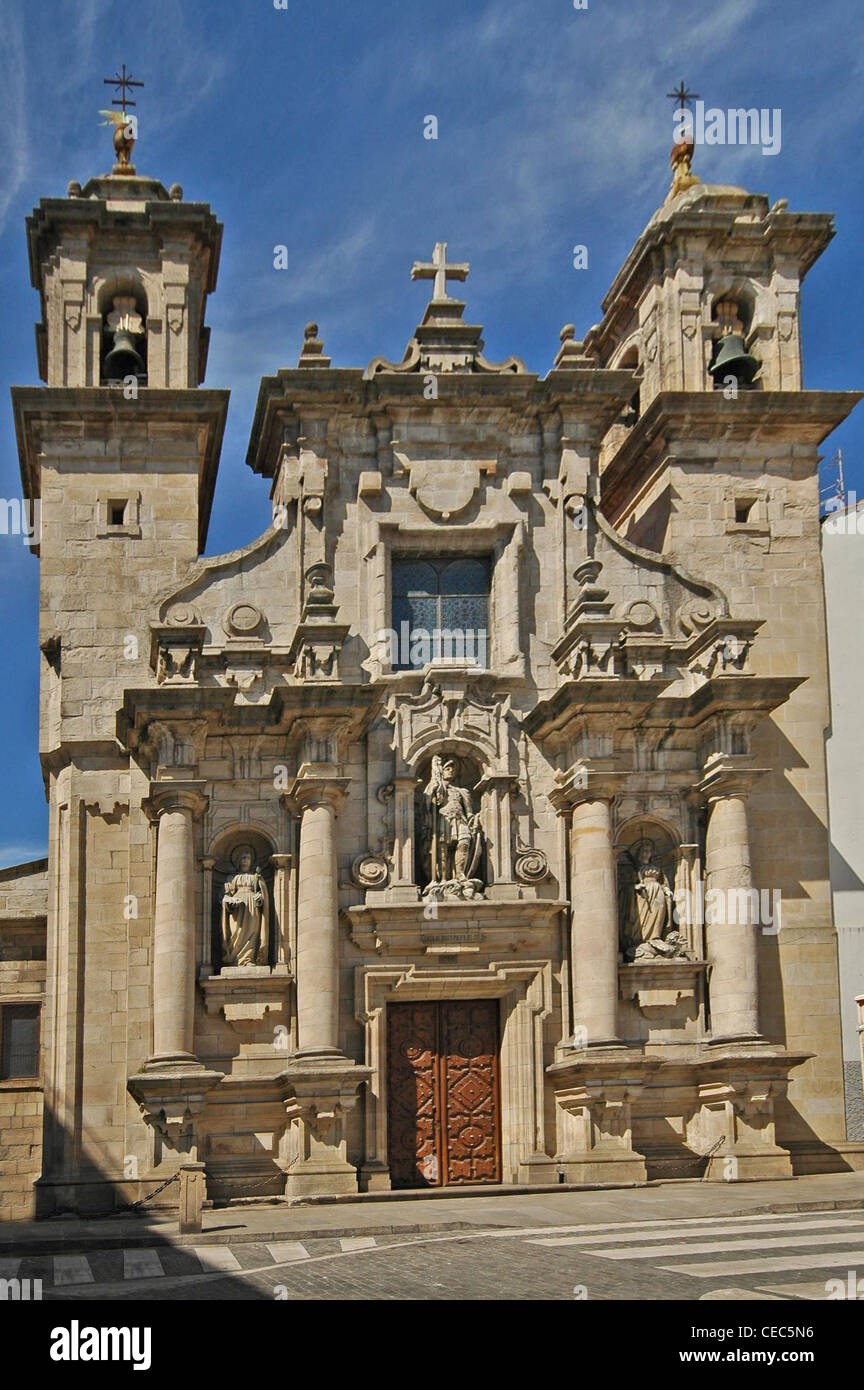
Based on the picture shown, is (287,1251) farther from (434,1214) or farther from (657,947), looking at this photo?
(657,947)

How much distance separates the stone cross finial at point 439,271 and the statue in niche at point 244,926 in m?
9.49

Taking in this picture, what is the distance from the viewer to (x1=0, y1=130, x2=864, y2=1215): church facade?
83.8ft

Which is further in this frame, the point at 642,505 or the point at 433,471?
the point at 642,505

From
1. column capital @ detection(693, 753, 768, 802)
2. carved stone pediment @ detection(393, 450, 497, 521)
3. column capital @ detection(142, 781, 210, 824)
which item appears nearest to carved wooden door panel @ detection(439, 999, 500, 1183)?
column capital @ detection(693, 753, 768, 802)

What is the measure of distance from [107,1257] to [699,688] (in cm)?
1192

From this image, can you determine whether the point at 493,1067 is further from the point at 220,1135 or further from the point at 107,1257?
the point at 107,1257

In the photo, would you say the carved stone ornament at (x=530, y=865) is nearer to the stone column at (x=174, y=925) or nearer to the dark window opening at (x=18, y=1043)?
the stone column at (x=174, y=925)

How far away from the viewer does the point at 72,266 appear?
2883 cm

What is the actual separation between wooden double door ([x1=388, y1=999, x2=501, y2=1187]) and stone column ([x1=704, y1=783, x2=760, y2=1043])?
3.15 meters

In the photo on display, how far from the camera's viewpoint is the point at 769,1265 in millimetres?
15258

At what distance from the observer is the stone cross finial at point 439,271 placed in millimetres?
29031

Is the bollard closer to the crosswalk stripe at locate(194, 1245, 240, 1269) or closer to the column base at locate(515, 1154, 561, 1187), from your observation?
the crosswalk stripe at locate(194, 1245, 240, 1269)

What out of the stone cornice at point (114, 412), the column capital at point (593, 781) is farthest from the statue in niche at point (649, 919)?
the stone cornice at point (114, 412)
